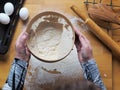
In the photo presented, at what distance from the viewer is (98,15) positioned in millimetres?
1132

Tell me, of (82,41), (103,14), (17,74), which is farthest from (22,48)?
(103,14)

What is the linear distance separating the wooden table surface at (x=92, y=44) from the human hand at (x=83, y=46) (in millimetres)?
60

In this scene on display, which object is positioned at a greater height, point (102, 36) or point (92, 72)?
point (102, 36)

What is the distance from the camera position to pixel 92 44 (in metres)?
1.14

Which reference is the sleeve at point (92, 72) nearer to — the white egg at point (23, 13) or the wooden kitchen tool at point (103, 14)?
the wooden kitchen tool at point (103, 14)

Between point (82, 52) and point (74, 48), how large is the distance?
0.06m

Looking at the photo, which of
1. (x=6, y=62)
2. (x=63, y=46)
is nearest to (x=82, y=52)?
(x=63, y=46)

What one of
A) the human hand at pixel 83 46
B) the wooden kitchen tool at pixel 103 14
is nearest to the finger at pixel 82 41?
the human hand at pixel 83 46

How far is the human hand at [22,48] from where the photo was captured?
3.46 ft

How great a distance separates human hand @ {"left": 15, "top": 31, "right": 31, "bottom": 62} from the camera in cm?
105

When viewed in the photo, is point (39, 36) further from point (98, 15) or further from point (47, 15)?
point (98, 15)

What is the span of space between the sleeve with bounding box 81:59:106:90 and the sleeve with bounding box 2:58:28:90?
19 cm

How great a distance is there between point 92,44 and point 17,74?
0.87 feet

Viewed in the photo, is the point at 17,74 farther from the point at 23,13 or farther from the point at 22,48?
the point at 23,13
